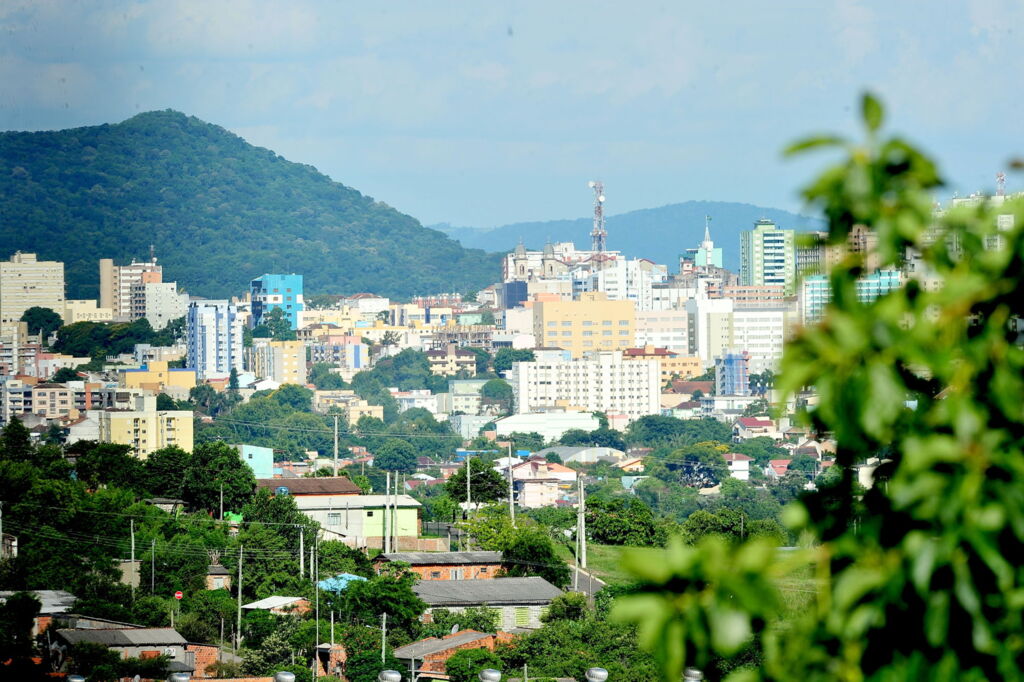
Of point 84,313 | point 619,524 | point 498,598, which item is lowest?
point 498,598

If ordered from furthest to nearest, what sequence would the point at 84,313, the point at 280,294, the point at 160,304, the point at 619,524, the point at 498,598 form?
the point at 280,294
the point at 160,304
the point at 84,313
the point at 619,524
the point at 498,598

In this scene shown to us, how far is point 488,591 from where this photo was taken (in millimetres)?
12359

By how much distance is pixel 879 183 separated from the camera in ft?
2.64

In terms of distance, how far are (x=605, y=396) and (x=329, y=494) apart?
32880mm

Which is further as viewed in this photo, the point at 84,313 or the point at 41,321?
the point at 84,313

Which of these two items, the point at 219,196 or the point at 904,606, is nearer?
the point at 904,606

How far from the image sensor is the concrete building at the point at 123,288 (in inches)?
2405

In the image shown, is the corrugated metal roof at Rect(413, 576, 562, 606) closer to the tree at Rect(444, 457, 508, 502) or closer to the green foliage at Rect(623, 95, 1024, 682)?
the tree at Rect(444, 457, 508, 502)

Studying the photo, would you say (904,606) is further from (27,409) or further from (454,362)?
(454,362)

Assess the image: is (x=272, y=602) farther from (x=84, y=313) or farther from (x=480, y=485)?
(x=84, y=313)

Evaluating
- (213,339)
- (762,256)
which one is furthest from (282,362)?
(762,256)

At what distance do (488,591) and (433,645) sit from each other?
247cm

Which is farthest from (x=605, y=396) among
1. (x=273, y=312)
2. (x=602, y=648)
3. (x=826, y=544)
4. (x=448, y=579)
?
(x=826, y=544)

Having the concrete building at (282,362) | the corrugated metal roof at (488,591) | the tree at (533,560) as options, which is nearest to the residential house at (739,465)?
the tree at (533,560)
